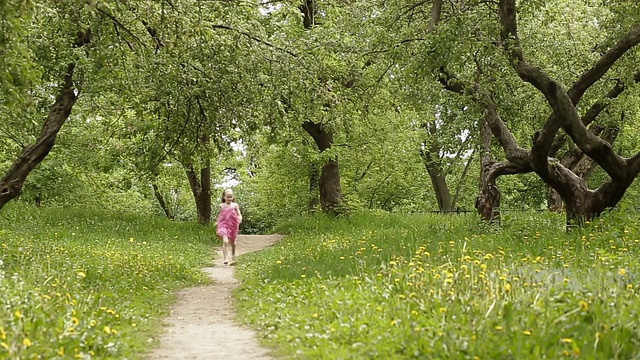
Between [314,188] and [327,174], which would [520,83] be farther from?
[314,188]

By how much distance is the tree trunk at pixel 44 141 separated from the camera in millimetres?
15492

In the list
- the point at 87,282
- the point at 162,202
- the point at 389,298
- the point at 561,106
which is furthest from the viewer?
the point at 162,202

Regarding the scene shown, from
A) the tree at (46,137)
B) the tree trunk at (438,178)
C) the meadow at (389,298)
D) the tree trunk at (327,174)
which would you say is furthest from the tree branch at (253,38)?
the tree trunk at (438,178)

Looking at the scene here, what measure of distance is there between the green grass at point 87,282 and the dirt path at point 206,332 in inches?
10.3

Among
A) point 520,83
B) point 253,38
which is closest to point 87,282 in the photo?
point 253,38

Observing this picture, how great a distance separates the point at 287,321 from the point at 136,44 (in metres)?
8.50

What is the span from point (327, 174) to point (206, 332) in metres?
18.0

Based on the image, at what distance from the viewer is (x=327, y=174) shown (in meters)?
26.2

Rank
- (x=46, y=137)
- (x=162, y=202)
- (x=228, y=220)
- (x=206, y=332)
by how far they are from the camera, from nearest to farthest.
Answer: (x=206, y=332)
(x=46, y=137)
(x=228, y=220)
(x=162, y=202)

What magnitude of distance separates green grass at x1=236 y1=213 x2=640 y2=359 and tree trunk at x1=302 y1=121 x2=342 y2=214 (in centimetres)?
1277

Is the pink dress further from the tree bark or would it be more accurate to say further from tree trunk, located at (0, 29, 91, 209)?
the tree bark

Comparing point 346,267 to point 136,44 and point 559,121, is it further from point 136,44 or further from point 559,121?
point 136,44

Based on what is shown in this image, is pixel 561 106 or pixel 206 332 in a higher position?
pixel 561 106

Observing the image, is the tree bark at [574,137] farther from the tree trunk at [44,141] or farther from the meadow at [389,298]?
the tree trunk at [44,141]
